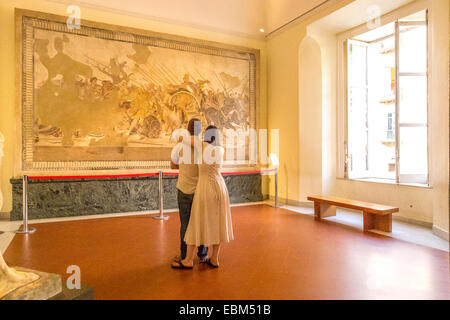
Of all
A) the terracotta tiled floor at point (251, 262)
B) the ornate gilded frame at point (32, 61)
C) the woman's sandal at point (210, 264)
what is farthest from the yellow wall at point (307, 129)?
the woman's sandal at point (210, 264)

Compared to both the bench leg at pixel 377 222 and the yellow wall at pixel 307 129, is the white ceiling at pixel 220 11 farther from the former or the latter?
the bench leg at pixel 377 222

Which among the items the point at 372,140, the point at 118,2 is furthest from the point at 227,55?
the point at 372,140

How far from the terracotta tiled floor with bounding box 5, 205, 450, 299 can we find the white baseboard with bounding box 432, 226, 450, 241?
32.7 inches

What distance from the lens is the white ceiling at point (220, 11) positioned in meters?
8.05

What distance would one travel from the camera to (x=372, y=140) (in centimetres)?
888

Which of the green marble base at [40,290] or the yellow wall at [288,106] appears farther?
the yellow wall at [288,106]

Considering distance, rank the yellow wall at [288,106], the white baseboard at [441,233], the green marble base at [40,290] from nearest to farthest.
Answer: the green marble base at [40,290] < the white baseboard at [441,233] < the yellow wall at [288,106]

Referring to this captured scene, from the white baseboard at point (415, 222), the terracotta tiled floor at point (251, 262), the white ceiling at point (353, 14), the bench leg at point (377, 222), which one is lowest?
the terracotta tiled floor at point (251, 262)

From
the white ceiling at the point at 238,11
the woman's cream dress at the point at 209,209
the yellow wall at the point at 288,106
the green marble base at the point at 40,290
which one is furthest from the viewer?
the yellow wall at the point at 288,106

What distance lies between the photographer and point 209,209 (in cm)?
383

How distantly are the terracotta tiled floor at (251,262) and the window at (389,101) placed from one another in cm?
261

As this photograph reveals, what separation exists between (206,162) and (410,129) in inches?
216

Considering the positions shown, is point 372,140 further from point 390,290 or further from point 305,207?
point 390,290

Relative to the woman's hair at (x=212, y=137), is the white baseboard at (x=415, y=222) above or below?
below
